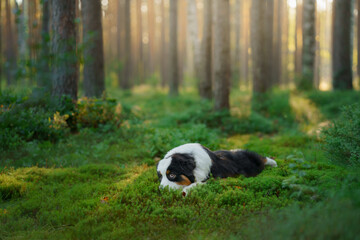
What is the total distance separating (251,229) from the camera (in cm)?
317

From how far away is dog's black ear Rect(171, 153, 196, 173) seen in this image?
4664 mm

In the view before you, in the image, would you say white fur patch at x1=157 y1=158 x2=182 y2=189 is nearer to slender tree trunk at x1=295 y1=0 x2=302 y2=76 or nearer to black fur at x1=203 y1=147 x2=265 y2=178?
black fur at x1=203 y1=147 x2=265 y2=178

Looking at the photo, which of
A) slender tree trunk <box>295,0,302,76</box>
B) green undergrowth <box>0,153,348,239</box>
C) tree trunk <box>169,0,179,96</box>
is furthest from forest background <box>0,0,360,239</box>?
slender tree trunk <box>295,0,302,76</box>

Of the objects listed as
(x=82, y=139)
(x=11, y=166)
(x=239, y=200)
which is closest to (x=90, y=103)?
(x=82, y=139)

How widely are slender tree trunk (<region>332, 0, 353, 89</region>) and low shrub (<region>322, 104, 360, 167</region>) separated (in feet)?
32.8

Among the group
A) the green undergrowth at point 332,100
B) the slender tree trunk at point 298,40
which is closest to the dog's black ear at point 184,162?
the green undergrowth at point 332,100

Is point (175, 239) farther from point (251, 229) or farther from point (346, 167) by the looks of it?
point (346, 167)

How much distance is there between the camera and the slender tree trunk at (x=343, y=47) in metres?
13.9

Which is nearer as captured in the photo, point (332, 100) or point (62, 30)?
point (62, 30)

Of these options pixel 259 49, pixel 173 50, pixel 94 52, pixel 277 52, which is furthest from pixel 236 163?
pixel 277 52

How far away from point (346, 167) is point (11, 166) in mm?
5815

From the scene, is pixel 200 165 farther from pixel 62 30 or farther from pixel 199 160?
pixel 62 30

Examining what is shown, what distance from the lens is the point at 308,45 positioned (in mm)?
15703

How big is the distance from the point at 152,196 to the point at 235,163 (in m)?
1.72
